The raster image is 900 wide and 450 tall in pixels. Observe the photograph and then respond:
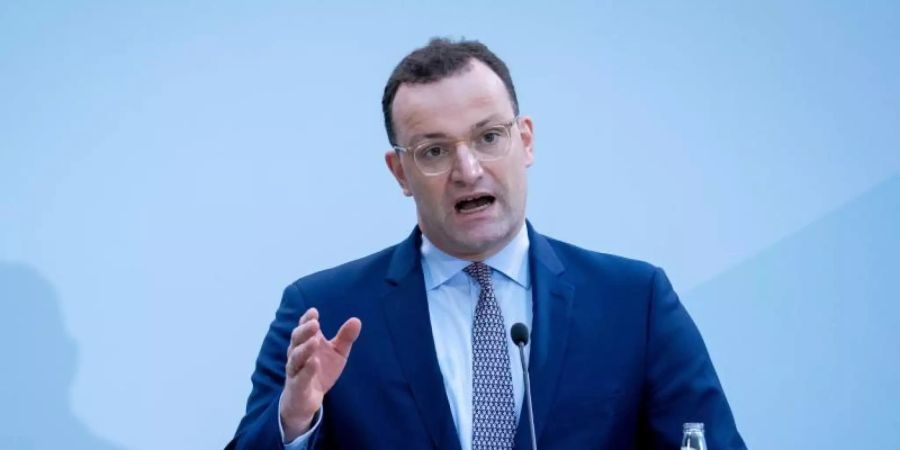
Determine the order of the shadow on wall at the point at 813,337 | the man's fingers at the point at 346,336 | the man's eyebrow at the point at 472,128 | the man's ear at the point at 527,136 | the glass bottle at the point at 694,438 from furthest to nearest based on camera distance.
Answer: the shadow on wall at the point at 813,337
the man's ear at the point at 527,136
the man's eyebrow at the point at 472,128
the man's fingers at the point at 346,336
the glass bottle at the point at 694,438

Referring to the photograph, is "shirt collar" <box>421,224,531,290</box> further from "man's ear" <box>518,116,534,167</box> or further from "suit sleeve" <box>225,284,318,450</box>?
"suit sleeve" <box>225,284,318,450</box>

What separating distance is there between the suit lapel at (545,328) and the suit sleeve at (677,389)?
181 millimetres

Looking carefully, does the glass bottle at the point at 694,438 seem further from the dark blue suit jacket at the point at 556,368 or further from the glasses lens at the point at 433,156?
the glasses lens at the point at 433,156

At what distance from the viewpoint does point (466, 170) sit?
86.5 inches

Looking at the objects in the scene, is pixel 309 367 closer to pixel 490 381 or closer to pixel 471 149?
pixel 490 381

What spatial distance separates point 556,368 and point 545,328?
85mm

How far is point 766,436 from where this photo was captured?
3.17m

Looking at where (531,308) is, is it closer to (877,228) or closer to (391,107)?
(391,107)

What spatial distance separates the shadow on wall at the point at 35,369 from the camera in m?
2.90

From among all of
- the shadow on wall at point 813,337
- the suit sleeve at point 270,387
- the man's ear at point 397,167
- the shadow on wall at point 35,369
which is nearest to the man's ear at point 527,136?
the man's ear at point 397,167

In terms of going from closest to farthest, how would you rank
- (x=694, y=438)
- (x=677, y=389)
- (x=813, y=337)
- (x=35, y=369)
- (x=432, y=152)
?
1. (x=694, y=438)
2. (x=677, y=389)
3. (x=432, y=152)
4. (x=35, y=369)
5. (x=813, y=337)

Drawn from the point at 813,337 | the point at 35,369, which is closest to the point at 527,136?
the point at 813,337

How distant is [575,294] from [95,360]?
1.38 m

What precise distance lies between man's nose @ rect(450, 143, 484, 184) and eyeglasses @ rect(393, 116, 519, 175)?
1 centimetres
